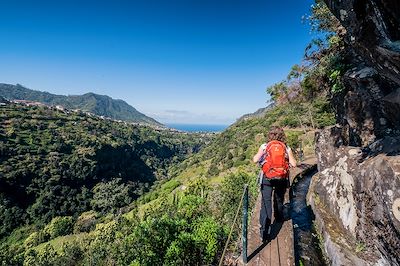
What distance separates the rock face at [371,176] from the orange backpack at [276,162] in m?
Result: 1.60

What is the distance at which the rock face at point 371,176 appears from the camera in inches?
184

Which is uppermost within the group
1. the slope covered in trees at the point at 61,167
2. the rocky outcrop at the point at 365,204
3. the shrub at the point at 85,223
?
the rocky outcrop at the point at 365,204

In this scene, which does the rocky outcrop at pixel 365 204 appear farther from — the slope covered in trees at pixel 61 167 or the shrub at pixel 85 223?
the slope covered in trees at pixel 61 167

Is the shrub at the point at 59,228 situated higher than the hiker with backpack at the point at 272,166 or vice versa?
the hiker with backpack at the point at 272,166

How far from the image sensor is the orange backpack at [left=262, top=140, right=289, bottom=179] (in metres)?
4.90

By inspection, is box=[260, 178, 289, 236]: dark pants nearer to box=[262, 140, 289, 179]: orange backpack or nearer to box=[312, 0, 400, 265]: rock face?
box=[262, 140, 289, 179]: orange backpack

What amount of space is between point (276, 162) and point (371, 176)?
185cm

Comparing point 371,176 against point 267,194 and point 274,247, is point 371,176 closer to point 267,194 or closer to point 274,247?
point 267,194

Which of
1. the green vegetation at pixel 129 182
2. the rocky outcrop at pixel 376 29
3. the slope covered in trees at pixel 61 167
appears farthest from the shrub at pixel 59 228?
the rocky outcrop at pixel 376 29

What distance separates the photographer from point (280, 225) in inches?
241

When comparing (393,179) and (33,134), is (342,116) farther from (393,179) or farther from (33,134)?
(33,134)

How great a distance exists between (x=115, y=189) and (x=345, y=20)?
10316 centimetres

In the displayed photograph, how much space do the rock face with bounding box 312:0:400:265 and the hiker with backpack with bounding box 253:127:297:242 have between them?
4.82 ft

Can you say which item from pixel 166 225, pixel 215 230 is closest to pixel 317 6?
pixel 215 230
